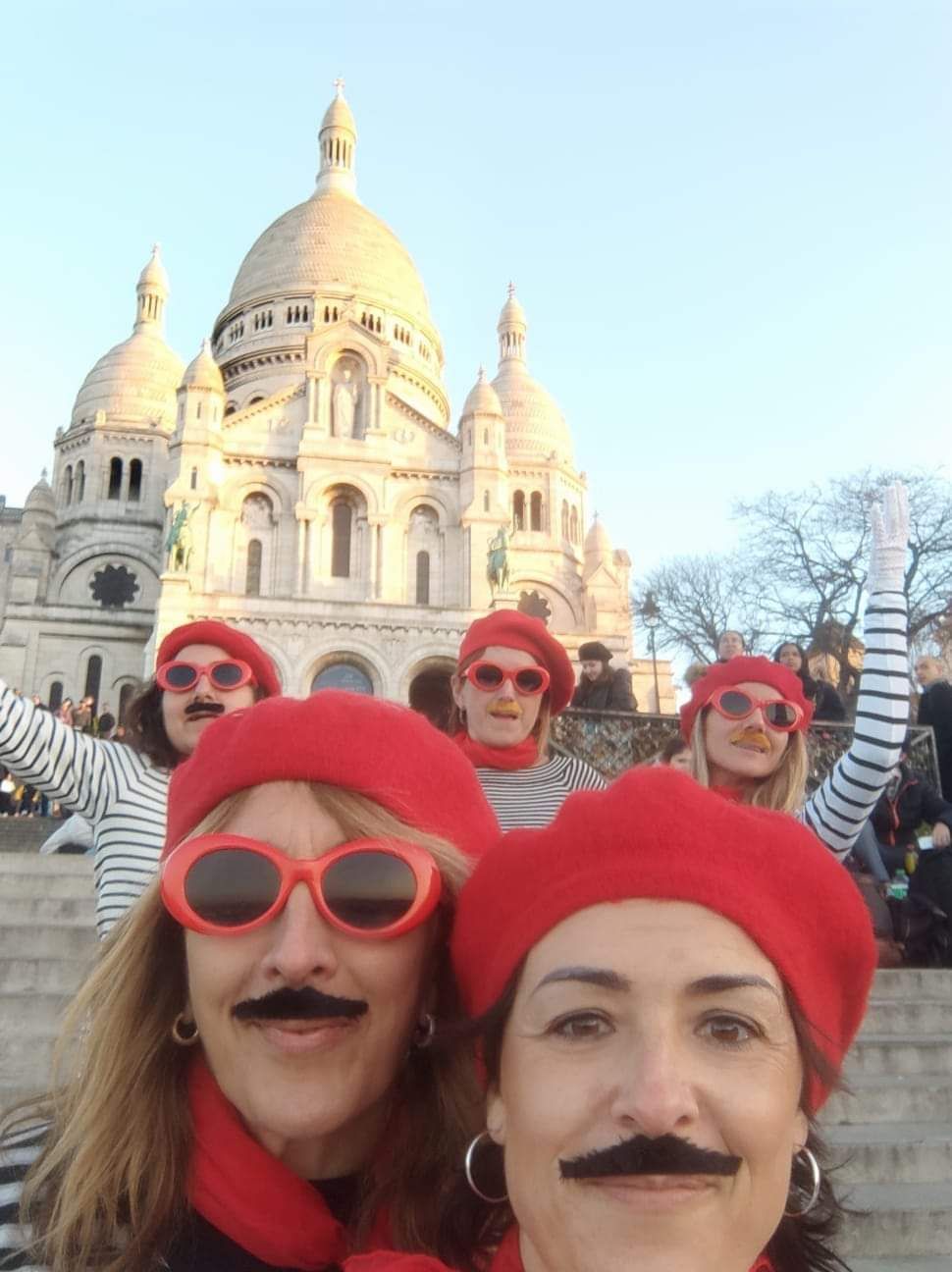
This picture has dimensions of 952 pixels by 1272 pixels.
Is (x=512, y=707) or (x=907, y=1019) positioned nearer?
(x=512, y=707)

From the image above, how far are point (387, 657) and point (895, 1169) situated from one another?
977 inches

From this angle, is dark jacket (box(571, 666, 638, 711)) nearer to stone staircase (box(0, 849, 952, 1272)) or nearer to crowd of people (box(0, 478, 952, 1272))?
stone staircase (box(0, 849, 952, 1272))

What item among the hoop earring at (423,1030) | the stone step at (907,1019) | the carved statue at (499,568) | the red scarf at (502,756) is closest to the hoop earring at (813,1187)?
the hoop earring at (423,1030)

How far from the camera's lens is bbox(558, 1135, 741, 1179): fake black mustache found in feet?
4.09

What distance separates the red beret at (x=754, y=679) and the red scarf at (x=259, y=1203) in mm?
2410

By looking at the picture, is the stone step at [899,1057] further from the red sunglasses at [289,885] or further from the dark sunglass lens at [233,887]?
the dark sunglass lens at [233,887]

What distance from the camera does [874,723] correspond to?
3.25 metres

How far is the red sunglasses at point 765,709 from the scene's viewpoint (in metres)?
3.54

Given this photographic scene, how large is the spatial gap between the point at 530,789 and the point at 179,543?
26.5 meters

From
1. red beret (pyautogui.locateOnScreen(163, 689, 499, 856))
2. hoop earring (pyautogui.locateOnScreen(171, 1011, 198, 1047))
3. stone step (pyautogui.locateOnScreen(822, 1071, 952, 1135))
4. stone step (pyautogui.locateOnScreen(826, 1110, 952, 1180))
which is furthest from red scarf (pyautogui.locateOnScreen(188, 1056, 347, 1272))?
stone step (pyautogui.locateOnScreen(822, 1071, 952, 1135))

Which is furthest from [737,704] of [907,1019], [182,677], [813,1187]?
[907,1019]

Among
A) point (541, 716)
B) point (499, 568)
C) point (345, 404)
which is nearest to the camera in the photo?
point (541, 716)

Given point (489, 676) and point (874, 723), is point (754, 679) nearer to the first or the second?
point (874, 723)

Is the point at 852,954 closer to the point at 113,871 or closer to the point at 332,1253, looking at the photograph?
the point at 332,1253
